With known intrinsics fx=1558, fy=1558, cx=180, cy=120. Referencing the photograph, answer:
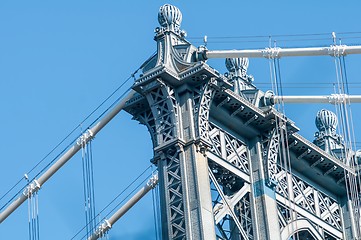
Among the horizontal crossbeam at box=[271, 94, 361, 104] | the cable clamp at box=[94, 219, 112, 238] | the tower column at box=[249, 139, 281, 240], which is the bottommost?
the tower column at box=[249, 139, 281, 240]

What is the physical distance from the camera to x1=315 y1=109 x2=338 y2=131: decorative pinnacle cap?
5428 cm

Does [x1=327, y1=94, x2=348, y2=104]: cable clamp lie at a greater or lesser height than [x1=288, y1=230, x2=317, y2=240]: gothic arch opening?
greater

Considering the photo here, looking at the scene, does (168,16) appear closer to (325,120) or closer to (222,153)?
(222,153)

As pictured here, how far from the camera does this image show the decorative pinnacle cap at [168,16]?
4688 cm

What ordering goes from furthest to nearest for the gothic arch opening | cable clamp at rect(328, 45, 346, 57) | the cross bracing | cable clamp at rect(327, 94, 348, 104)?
cable clamp at rect(327, 94, 348, 104)
the gothic arch opening
cable clamp at rect(328, 45, 346, 57)
the cross bracing

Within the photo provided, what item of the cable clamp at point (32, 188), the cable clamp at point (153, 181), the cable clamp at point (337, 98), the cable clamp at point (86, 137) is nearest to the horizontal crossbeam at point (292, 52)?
the cable clamp at point (337, 98)

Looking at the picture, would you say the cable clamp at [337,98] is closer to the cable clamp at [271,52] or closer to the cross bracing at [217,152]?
the cross bracing at [217,152]

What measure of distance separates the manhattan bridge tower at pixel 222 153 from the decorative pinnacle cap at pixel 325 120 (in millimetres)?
3101

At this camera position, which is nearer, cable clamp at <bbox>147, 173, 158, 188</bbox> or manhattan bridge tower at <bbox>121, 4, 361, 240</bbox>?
manhattan bridge tower at <bbox>121, 4, 361, 240</bbox>

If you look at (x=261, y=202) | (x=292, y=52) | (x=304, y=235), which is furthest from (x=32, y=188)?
(x=292, y=52)

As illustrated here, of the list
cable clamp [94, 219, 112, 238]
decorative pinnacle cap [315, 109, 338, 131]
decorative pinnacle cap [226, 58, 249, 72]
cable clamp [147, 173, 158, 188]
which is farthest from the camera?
cable clamp [94, 219, 112, 238]

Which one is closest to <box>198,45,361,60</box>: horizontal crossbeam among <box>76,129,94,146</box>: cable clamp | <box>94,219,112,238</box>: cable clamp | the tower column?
the tower column

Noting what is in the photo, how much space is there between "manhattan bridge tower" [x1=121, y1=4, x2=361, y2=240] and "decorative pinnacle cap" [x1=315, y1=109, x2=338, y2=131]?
3.10m

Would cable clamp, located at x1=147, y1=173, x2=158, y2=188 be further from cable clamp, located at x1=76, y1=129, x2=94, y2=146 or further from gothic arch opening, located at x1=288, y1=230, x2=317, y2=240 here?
gothic arch opening, located at x1=288, y1=230, x2=317, y2=240
